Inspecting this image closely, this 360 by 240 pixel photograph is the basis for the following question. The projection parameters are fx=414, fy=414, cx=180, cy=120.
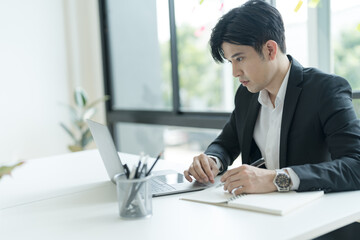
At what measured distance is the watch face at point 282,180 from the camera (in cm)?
119

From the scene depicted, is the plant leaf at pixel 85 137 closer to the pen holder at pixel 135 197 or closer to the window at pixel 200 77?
the pen holder at pixel 135 197

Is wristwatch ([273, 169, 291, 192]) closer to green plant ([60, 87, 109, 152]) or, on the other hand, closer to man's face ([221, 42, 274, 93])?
man's face ([221, 42, 274, 93])

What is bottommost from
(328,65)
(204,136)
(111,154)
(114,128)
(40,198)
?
(204,136)

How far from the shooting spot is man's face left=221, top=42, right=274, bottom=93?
151cm

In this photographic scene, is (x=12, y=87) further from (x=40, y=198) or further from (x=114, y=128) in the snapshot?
(x=40, y=198)

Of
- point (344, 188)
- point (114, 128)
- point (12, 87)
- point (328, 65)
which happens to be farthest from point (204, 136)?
point (344, 188)

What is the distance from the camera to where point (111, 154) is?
4.44 feet

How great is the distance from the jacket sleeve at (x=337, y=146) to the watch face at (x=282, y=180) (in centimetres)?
3

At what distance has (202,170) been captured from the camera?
55.9 inches

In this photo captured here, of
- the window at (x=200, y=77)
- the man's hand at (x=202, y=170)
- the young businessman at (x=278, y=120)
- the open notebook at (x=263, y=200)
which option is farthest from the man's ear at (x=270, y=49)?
the window at (x=200, y=77)

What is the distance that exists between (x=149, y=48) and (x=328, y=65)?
1884mm

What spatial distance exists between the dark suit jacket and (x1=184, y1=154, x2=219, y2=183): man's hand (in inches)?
4.8

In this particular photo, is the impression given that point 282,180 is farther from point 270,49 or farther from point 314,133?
point 270,49

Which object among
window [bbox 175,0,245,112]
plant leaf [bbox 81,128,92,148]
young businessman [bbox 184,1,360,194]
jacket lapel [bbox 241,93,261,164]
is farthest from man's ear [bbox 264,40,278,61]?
window [bbox 175,0,245,112]
